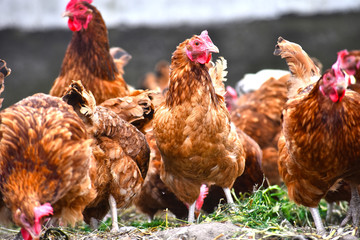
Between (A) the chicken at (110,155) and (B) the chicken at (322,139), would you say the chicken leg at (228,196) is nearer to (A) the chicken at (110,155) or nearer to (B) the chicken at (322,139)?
(B) the chicken at (322,139)

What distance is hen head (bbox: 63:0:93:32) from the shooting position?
456 cm

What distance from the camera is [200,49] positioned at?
355cm

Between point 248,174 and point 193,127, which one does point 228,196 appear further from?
point 193,127

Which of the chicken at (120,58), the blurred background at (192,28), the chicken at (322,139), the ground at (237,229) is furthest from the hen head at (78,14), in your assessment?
the blurred background at (192,28)

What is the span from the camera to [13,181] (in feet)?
8.91

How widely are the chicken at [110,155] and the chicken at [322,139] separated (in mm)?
1192

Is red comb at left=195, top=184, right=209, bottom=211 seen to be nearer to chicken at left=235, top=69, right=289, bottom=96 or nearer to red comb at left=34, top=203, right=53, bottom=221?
red comb at left=34, top=203, right=53, bottom=221

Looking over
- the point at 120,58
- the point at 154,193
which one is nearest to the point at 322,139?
the point at 154,193

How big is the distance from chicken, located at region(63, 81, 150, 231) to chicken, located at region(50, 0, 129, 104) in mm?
870

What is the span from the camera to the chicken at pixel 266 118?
17.0 ft

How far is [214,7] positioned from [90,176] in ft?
19.9

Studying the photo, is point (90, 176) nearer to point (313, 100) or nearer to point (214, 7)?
point (313, 100)

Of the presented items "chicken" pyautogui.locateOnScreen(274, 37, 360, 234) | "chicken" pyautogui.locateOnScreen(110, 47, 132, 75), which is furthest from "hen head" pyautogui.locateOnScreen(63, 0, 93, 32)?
"chicken" pyautogui.locateOnScreen(274, 37, 360, 234)

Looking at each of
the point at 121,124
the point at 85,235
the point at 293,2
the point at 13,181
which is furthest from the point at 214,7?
the point at 13,181
